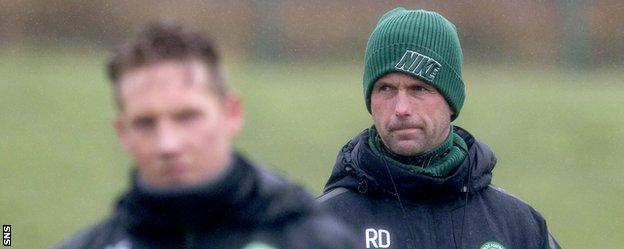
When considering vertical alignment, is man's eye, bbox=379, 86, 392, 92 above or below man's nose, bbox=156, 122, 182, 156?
below

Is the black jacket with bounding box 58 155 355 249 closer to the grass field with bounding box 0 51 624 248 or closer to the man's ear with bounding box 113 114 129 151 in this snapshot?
the man's ear with bounding box 113 114 129 151

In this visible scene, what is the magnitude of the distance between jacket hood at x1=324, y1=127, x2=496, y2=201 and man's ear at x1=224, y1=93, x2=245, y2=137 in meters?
1.81

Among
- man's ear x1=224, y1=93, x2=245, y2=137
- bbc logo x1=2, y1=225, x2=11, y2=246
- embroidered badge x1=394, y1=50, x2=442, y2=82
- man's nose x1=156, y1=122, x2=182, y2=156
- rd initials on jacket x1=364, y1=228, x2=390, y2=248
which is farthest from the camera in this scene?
bbc logo x1=2, y1=225, x2=11, y2=246

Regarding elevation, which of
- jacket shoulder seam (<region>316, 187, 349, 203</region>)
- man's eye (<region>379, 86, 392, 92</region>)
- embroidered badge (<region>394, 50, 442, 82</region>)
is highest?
embroidered badge (<region>394, 50, 442, 82</region>)

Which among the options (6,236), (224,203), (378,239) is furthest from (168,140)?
(6,236)

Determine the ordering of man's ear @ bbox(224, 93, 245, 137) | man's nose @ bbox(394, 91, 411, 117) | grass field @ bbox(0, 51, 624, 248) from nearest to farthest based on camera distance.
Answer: man's ear @ bbox(224, 93, 245, 137), man's nose @ bbox(394, 91, 411, 117), grass field @ bbox(0, 51, 624, 248)

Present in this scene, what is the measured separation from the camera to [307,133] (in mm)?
13289

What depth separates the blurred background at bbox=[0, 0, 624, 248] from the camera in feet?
39.6

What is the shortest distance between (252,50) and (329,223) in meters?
10.8

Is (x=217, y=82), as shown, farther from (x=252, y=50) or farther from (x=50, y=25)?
(x=50, y=25)

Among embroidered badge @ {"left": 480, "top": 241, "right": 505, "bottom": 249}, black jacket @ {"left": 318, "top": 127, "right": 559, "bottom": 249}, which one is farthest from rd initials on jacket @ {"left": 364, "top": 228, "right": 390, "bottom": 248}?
embroidered badge @ {"left": 480, "top": 241, "right": 505, "bottom": 249}

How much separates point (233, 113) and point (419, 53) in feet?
6.97

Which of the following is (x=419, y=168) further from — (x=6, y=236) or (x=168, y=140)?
(x=6, y=236)

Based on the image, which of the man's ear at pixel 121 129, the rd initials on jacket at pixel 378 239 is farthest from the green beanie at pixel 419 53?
the man's ear at pixel 121 129
